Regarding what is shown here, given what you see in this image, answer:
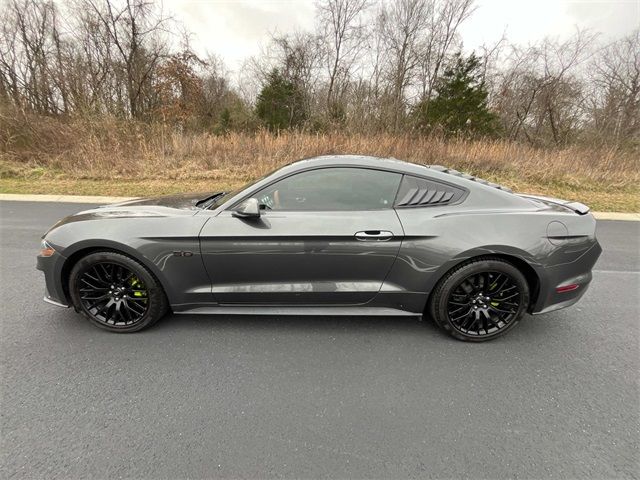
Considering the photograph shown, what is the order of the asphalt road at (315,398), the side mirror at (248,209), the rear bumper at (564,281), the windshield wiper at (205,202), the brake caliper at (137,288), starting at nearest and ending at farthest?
the asphalt road at (315,398)
the side mirror at (248,209)
the rear bumper at (564,281)
the brake caliper at (137,288)
the windshield wiper at (205,202)

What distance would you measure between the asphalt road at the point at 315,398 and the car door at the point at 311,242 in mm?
410

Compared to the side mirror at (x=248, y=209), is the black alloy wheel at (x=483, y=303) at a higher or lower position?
lower

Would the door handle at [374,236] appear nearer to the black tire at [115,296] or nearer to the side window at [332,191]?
the side window at [332,191]

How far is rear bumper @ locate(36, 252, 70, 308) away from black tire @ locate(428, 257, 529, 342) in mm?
2979

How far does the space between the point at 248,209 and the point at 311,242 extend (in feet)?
1.74

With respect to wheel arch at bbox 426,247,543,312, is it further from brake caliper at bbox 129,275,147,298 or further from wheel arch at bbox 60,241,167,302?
brake caliper at bbox 129,275,147,298

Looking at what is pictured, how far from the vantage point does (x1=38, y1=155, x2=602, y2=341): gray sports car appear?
247cm

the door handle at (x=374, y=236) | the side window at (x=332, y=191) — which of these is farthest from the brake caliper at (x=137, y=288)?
the door handle at (x=374, y=236)

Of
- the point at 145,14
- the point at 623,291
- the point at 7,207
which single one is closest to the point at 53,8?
the point at 145,14

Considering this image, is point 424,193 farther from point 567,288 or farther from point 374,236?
point 567,288

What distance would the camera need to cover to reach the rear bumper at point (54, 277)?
2562mm

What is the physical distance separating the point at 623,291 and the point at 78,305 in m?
5.38

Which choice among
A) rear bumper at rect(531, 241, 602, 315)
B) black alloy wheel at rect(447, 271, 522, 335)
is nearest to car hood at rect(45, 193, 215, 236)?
black alloy wheel at rect(447, 271, 522, 335)

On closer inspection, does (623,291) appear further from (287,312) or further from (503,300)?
(287,312)
